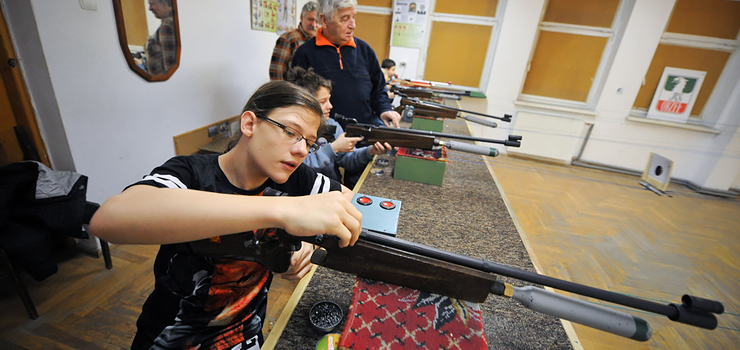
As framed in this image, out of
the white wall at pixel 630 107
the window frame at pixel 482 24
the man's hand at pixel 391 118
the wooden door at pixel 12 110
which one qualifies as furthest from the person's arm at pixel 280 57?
the white wall at pixel 630 107

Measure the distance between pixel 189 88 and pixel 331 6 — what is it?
1631 mm

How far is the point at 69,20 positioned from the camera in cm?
154

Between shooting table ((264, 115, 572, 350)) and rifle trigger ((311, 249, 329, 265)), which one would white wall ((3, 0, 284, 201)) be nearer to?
shooting table ((264, 115, 572, 350))

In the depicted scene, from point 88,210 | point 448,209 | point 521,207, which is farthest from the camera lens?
point 521,207

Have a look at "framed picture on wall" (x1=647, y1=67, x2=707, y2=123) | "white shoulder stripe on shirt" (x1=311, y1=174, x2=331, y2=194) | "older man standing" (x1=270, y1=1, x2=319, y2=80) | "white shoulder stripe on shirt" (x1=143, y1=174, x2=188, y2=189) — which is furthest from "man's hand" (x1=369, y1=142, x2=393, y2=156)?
"framed picture on wall" (x1=647, y1=67, x2=707, y2=123)

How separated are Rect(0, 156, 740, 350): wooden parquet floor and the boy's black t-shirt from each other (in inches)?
32.3

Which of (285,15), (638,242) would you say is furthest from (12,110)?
(638,242)

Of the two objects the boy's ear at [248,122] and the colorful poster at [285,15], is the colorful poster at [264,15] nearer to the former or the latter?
the colorful poster at [285,15]

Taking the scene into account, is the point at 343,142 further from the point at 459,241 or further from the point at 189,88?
the point at 189,88

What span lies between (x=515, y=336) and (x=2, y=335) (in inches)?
92.6

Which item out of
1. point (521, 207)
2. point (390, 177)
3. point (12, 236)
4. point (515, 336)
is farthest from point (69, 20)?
point (521, 207)

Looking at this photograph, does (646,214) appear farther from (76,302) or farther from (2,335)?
(2,335)

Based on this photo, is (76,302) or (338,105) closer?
(76,302)

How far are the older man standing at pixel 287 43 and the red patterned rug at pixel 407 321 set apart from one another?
93.9 inches
